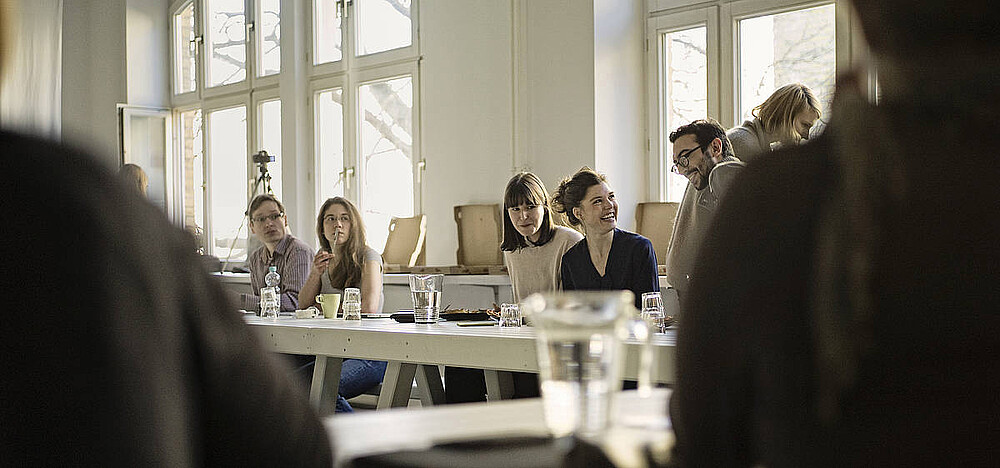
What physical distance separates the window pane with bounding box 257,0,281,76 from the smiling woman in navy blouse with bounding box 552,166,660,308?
17.3 ft

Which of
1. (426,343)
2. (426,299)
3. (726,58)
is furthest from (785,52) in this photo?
(426,343)

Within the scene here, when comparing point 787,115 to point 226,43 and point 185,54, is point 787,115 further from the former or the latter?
point 185,54

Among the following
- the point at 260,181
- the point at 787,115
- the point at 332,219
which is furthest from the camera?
the point at 260,181

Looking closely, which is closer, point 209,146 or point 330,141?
point 330,141

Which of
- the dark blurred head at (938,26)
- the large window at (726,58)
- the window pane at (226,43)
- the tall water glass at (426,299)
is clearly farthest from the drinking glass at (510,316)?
the window pane at (226,43)

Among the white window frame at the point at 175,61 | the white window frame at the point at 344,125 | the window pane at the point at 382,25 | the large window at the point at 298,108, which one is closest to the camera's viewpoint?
the window pane at the point at 382,25

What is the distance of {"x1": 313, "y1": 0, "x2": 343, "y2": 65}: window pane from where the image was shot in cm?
842

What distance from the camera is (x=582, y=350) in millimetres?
773

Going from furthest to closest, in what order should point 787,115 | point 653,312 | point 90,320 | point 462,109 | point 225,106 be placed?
point 225,106
point 462,109
point 787,115
point 653,312
point 90,320

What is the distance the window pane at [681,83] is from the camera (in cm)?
623

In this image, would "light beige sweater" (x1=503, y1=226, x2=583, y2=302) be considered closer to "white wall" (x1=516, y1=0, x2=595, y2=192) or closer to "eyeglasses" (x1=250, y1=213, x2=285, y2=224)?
"eyeglasses" (x1=250, y1=213, x2=285, y2=224)

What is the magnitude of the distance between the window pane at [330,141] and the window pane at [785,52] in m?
3.54

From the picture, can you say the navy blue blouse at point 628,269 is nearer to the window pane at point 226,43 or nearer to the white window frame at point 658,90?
the white window frame at point 658,90

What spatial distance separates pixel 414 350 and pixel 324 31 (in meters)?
5.41
